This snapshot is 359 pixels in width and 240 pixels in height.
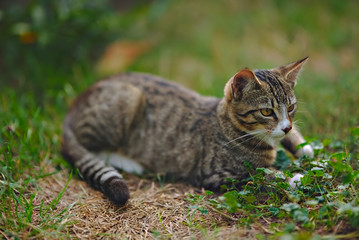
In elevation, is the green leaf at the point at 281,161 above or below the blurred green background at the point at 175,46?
below

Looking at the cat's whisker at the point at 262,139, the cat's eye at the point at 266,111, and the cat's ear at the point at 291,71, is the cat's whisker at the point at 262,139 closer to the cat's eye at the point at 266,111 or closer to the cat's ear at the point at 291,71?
the cat's eye at the point at 266,111

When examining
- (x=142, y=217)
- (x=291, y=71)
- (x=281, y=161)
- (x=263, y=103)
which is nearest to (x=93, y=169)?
(x=142, y=217)

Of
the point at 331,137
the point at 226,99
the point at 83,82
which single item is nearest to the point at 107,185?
the point at 226,99

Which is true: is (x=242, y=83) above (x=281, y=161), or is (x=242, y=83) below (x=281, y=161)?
above

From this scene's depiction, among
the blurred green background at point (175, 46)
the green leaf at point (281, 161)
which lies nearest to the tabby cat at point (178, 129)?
the green leaf at point (281, 161)

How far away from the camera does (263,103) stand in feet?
10.7

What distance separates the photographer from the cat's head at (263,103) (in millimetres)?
3232

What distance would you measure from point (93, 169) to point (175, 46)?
3898mm

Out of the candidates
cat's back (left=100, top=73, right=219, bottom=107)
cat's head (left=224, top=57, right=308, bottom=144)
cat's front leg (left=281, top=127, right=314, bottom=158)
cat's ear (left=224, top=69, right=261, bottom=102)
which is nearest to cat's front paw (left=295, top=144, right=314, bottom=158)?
cat's front leg (left=281, top=127, right=314, bottom=158)

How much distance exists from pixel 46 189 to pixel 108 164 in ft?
2.69

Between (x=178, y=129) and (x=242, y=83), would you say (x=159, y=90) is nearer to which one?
(x=178, y=129)

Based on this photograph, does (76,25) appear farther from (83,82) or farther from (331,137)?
(331,137)

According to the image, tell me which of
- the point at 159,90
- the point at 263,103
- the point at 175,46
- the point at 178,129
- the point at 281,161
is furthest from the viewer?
the point at 175,46

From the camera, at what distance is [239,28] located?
7.14 metres
